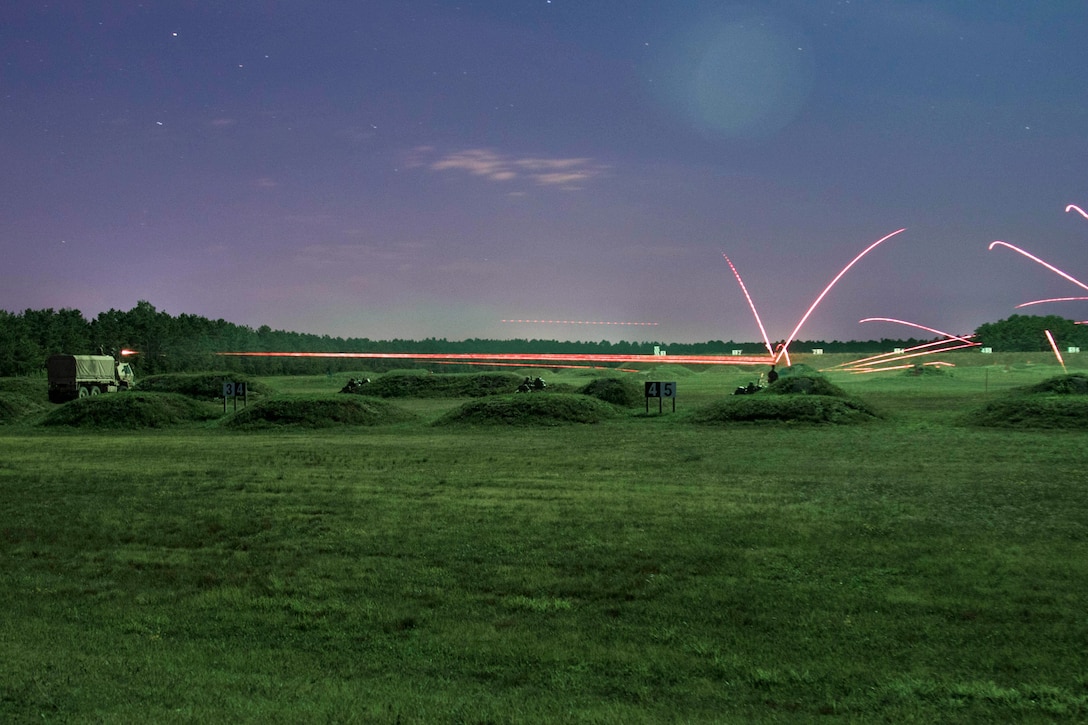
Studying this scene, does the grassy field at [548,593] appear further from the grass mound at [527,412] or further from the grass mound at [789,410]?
the grass mound at [527,412]

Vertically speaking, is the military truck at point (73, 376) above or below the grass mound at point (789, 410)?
above

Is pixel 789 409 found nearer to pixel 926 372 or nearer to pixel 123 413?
pixel 123 413

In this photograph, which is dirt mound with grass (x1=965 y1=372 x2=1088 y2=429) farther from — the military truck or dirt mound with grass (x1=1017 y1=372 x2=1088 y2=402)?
the military truck

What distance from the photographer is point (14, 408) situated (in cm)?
3934

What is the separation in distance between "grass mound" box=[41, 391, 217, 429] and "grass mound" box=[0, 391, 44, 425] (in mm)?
4178

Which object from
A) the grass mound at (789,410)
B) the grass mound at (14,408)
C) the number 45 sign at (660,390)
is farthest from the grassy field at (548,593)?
the grass mound at (14,408)

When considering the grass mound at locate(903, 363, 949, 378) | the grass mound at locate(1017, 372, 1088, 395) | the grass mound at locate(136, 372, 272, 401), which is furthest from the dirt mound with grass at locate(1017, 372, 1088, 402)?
the grass mound at locate(136, 372, 272, 401)

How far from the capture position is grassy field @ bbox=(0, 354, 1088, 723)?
6.69m

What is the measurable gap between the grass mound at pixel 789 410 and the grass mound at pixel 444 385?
21.6 meters

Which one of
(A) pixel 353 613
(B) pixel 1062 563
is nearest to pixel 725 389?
(B) pixel 1062 563

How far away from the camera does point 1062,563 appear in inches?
420

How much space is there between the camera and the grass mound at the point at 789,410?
101ft

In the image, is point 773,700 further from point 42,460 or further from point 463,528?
point 42,460

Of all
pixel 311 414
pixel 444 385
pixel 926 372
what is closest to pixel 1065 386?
pixel 311 414
